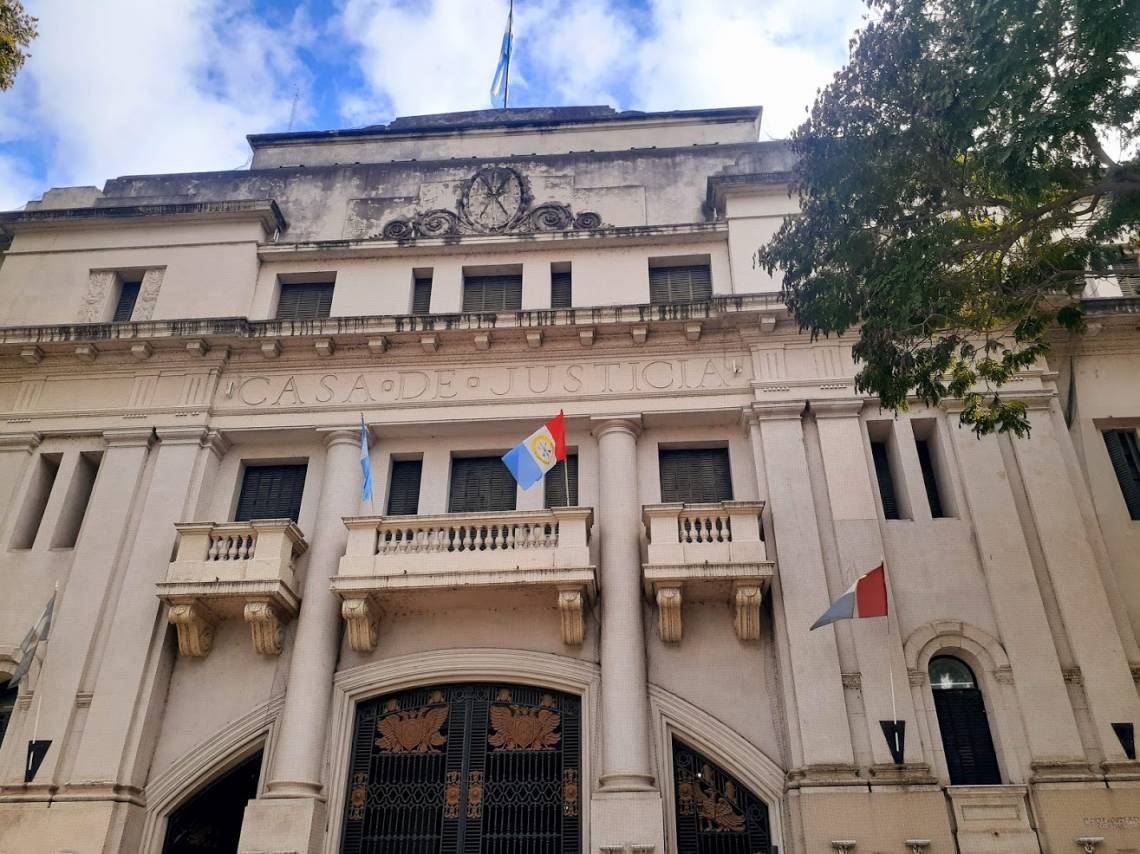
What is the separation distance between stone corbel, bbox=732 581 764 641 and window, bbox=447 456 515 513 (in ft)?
14.1

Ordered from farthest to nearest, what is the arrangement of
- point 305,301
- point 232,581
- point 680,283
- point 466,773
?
point 305,301 → point 680,283 → point 232,581 → point 466,773

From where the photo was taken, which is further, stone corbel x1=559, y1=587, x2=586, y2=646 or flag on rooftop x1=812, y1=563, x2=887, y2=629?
stone corbel x1=559, y1=587, x2=586, y2=646

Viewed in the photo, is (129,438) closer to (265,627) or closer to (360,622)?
(265,627)

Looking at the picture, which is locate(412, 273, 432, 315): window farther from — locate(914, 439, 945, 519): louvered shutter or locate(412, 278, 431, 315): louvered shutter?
locate(914, 439, 945, 519): louvered shutter

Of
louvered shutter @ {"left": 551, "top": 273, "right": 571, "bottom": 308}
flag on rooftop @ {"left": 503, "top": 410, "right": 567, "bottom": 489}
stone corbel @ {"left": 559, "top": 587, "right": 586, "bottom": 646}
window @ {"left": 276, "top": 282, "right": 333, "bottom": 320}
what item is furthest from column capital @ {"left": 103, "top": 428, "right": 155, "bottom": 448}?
stone corbel @ {"left": 559, "top": 587, "right": 586, "bottom": 646}

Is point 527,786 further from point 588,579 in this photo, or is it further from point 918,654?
point 918,654

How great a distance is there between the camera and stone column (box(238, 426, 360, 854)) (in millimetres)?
13227

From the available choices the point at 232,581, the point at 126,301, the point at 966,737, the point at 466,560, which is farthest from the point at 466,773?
the point at 126,301

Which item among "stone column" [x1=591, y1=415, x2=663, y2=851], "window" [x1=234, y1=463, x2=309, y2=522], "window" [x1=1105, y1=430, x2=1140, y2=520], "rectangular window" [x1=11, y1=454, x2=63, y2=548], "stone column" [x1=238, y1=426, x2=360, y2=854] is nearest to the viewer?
"stone column" [x1=591, y1=415, x2=663, y2=851]

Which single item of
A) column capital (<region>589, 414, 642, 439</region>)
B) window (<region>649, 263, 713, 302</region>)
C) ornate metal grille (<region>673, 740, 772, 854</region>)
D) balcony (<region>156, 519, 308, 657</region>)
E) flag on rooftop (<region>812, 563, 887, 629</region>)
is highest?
window (<region>649, 263, 713, 302</region>)

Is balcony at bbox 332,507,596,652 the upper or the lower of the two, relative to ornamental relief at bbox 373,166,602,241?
lower

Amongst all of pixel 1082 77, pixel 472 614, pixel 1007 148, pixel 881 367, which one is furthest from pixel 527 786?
pixel 1082 77

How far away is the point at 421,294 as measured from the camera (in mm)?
18734

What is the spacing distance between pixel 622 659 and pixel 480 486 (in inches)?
168
